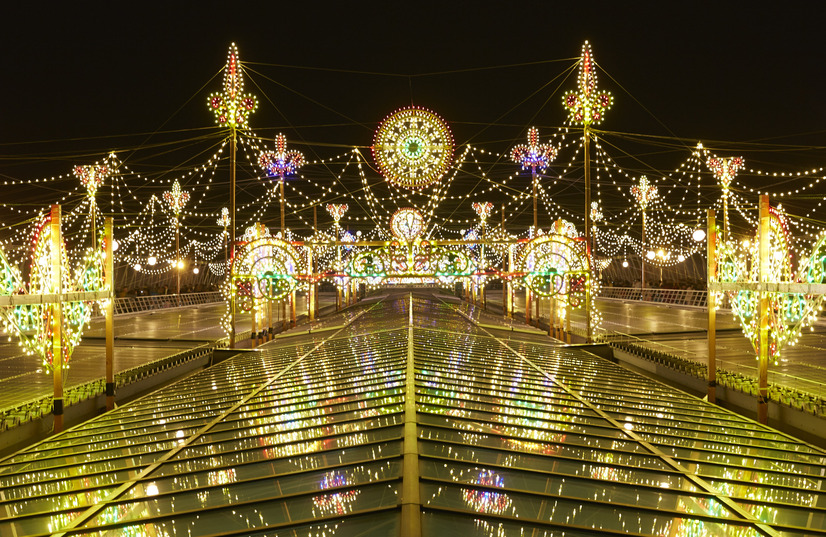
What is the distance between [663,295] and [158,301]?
40184 millimetres

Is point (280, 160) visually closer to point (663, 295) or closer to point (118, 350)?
point (118, 350)

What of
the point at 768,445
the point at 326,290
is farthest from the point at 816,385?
the point at 326,290

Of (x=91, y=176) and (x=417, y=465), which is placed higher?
(x=91, y=176)

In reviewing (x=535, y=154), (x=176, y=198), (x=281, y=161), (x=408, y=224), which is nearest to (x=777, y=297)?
(x=408, y=224)

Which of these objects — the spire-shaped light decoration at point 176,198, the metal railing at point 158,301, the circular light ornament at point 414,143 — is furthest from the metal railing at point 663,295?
the metal railing at point 158,301

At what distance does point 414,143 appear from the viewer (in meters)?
16.9

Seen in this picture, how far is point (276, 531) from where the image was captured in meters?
3.85

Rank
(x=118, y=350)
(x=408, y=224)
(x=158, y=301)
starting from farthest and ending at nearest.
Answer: (x=158, y=301)
(x=118, y=350)
(x=408, y=224)

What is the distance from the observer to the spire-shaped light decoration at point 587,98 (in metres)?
21.0

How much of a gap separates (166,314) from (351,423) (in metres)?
41.3

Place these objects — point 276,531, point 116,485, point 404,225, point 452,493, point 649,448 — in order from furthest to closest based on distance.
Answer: point 404,225, point 649,448, point 116,485, point 452,493, point 276,531

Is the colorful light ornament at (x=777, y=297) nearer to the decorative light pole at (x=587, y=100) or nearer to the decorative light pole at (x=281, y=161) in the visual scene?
the decorative light pole at (x=587, y=100)

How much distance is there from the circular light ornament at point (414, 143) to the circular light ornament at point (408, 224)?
9.71 ft

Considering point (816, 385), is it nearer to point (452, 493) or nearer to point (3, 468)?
point (452, 493)
